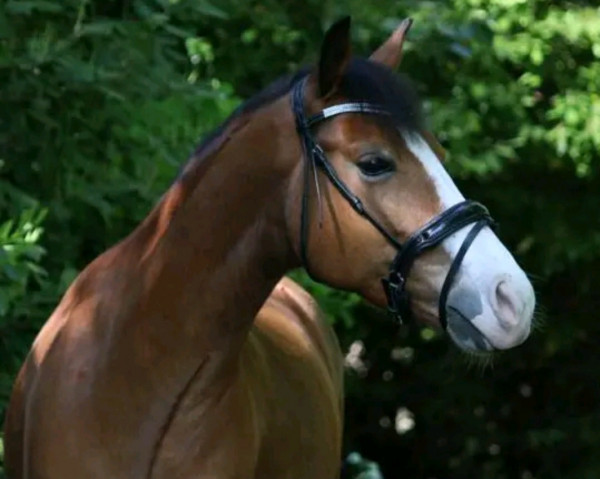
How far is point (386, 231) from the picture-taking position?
2.92 metres

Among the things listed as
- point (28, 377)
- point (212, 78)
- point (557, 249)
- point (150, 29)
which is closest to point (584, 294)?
point (557, 249)

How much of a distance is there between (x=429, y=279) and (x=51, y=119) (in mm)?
1878

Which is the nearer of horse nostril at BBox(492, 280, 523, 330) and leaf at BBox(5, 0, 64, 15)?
horse nostril at BBox(492, 280, 523, 330)

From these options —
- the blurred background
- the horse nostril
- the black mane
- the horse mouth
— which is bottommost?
the blurred background

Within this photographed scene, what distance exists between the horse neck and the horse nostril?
1.58 ft

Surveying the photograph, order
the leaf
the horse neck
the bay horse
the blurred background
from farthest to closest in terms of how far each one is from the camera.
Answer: the blurred background, the leaf, the horse neck, the bay horse

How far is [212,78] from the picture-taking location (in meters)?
5.66

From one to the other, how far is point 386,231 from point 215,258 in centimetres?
39

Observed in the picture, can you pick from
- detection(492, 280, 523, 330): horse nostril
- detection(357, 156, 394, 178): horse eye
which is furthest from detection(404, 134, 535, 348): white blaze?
detection(357, 156, 394, 178): horse eye

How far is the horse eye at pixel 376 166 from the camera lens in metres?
2.92

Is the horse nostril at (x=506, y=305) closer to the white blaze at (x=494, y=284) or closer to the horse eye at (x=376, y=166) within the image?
the white blaze at (x=494, y=284)

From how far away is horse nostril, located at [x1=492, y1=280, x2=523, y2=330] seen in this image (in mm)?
2764

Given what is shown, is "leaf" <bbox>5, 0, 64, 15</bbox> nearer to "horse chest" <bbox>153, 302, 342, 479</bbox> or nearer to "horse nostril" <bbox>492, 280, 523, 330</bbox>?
"horse chest" <bbox>153, 302, 342, 479</bbox>

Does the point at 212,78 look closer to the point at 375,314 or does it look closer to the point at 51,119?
the point at 51,119
